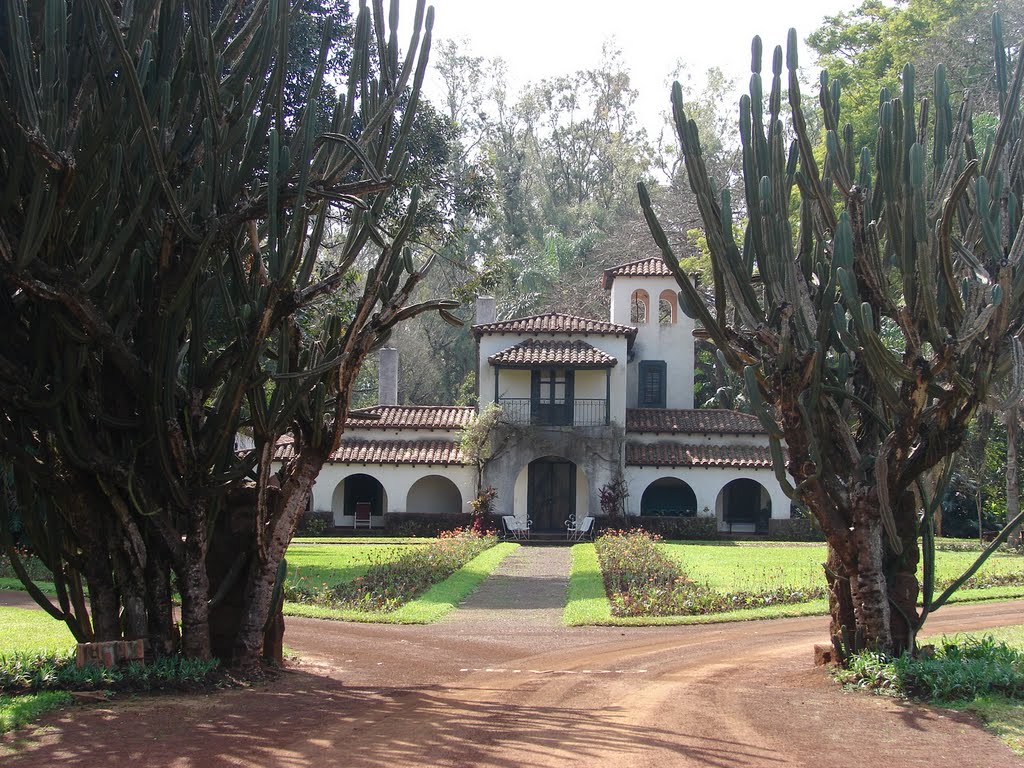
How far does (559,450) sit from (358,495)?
719 centimetres

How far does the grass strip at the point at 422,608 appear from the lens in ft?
52.9

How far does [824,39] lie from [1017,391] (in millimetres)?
28913

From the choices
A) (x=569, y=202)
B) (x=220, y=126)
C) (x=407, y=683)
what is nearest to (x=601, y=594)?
(x=407, y=683)

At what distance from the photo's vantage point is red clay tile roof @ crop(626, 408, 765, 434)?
111 feet

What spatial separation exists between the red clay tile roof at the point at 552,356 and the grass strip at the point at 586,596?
27.8ft

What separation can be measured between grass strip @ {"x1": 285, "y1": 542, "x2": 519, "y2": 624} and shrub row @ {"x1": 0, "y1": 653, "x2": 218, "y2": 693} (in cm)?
649

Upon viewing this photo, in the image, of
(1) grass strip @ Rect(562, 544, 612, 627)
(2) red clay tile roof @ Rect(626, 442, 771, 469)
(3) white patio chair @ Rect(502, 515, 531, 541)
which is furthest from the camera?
(2) red clay tile roof @ Rect(626, 442, 771, 469)

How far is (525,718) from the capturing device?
8.40 m

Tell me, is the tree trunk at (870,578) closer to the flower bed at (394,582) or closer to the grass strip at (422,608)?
the grass strip at (422,608)

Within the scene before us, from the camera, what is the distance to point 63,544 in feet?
32.4

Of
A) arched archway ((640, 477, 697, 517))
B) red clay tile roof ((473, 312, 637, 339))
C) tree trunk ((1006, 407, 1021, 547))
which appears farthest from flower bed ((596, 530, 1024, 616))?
red clay tile roof ((473, 312, 637, 339))

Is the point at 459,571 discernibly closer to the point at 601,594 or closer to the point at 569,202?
the point at 601,594

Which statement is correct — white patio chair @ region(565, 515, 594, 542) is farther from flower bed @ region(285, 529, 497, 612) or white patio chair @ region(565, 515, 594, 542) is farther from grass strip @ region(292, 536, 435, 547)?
flower bed @ region(285, 529, 497, 612)

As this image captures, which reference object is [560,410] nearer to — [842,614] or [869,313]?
[842,614]
